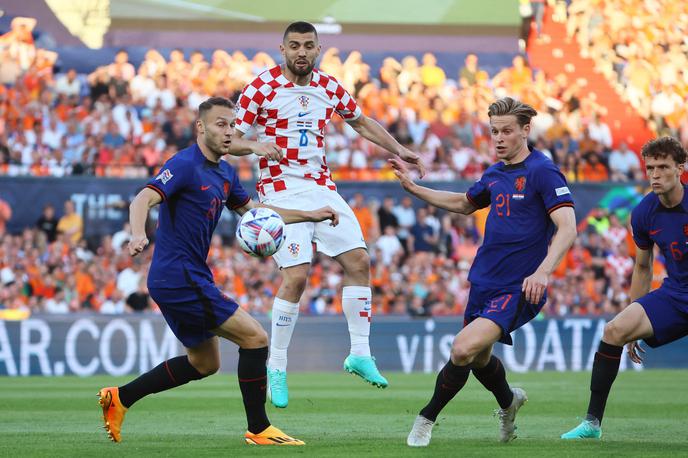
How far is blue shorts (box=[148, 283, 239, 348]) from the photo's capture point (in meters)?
8.37

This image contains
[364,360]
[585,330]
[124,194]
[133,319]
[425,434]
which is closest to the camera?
[425,434]

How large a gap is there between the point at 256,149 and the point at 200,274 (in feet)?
4.04

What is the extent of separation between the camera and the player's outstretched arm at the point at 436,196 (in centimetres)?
916

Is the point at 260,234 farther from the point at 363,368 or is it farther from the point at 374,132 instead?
the point at 374,132

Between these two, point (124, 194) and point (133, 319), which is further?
point (124, 194)

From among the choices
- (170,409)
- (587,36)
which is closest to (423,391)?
(170,409)

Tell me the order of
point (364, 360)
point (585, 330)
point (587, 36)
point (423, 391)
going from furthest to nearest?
point (587, 36)
point (585, 330)
point (423, 391)
point (364, 360)

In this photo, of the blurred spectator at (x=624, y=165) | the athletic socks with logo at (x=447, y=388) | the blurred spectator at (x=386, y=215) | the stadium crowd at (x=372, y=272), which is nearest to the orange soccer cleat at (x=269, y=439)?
the athletic socks with logo at (x=447, y=388)

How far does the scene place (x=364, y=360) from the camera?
31.8 feet

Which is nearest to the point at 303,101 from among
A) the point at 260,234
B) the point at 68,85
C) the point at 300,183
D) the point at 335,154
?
the point at 300,183

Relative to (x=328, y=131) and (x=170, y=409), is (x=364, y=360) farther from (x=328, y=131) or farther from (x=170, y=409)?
(x=328, y=131)

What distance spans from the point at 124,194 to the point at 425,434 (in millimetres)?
14282

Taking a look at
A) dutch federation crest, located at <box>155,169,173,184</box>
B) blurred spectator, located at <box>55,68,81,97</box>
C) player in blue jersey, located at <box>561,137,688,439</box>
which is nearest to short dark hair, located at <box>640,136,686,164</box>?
player in blue jersey, located at <box>561,137,688,439</box>

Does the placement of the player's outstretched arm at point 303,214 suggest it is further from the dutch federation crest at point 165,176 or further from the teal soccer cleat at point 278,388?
the teal soccer cleat at point 278,388
